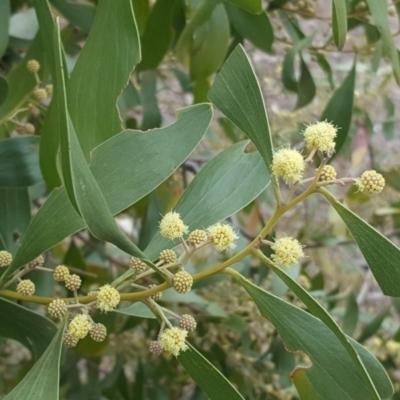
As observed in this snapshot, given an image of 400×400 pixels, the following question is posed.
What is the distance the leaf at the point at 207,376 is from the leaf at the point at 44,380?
12cm

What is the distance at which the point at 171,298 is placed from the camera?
0.97 metres

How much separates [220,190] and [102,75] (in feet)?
0.56

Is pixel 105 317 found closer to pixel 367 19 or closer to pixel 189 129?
pixel 189 129

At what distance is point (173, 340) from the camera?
1.75ft

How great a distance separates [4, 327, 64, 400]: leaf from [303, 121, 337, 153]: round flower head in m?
0.28

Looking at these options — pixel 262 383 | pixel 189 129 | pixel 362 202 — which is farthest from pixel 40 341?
pixel 362 202

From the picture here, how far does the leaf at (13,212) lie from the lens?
2.53 feet

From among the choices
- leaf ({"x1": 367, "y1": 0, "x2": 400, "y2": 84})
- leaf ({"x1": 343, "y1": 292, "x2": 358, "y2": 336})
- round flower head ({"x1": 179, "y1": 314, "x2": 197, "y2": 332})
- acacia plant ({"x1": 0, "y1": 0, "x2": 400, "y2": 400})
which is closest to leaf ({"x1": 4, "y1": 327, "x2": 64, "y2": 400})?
acacia plant ({"x1": 0, "y1": 0, "x2": 400, "y2": 400})

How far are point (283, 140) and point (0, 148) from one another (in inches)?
30.8

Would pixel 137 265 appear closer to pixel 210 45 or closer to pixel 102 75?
pixel 102 75

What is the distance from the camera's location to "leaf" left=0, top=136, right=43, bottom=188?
0.71m

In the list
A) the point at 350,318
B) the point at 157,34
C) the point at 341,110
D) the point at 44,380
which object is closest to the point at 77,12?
the point at 157,34

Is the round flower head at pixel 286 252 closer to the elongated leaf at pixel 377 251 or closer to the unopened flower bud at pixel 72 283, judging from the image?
the elongated leaf at pixel 377 251

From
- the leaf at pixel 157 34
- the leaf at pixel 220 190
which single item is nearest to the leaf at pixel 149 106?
the leaf at pixel 157 34
